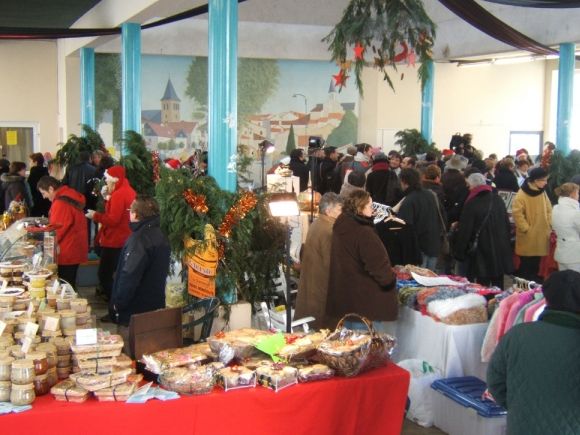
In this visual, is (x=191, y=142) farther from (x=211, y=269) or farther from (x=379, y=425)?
(x=379, y=425)

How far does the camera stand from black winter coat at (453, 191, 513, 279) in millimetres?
6957

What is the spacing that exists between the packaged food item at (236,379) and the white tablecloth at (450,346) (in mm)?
1769

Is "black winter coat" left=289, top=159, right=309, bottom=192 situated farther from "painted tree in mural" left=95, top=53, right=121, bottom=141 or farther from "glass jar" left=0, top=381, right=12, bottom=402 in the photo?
"glass jar" left=0, top=381, right=12, bottom=402

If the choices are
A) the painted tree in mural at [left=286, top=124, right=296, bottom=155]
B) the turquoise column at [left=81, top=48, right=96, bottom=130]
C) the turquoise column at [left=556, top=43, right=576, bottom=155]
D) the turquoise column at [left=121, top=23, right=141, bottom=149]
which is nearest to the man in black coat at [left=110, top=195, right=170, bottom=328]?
the turquoise column at [left=121, top=23, right=141, bottom=149]

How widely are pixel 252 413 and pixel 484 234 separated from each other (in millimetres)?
3982

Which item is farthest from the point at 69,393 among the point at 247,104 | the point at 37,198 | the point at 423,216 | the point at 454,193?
the point at 247,104

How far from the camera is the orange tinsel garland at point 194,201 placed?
5289 millimetres

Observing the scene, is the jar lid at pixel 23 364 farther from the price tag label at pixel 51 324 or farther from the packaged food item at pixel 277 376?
the packaged food item at pixel 277 376

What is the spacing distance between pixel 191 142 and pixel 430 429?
11.7 metres

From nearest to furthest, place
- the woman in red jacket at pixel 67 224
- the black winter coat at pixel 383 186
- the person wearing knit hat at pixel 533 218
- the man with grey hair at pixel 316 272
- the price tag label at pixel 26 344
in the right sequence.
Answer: the price tag label at pixel 26 344, the man with grey hair at pixel 316 272, the woman in red jacket at pixel 67 224, the person wearing knit hat at pixel 533 218, the black winter coat at pixel 383 186

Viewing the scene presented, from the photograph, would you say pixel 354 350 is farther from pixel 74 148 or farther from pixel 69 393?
pixel 74 148

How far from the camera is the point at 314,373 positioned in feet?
12.5

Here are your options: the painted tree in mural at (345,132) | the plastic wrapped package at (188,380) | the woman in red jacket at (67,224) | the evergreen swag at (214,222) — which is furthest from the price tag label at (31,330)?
the painted tree in mural at (345,132)

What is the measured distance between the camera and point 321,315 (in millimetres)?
5215
